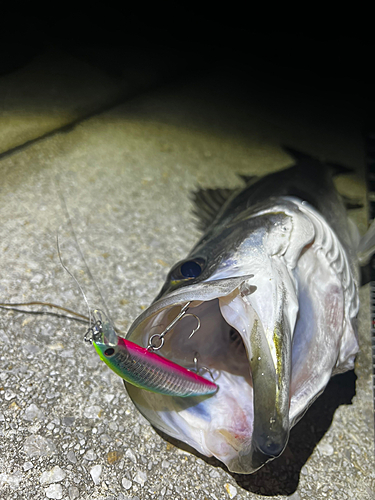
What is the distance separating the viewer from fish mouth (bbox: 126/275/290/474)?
43.1 inches

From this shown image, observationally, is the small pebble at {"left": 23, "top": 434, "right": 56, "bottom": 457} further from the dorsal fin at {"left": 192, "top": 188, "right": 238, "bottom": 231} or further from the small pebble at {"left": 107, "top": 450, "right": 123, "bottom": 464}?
the dorsal fin at {"left": 192, "top": 188, "right": 238, "bottom": 231}

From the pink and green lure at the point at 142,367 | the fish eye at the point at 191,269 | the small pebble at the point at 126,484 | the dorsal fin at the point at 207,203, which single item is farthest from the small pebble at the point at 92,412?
the dorsal fin at the point at 207,203

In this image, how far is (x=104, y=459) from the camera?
4.61ft

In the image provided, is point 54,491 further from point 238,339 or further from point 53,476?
point 238,339

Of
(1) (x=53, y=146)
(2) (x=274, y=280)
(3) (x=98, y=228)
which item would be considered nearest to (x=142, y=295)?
(3) (x=98, y=228)

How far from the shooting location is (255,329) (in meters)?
1.18

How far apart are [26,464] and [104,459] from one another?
246 millimetres

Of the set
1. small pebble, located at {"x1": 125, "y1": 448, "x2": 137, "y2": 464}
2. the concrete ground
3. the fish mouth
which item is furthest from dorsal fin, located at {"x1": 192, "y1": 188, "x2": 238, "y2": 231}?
small pebble, located at {"x1": 125, "y1": 448, "x2": 137, "y2": 464}

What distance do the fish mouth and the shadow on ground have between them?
0.61ft

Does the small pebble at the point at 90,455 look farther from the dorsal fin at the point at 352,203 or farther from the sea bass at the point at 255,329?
the dorsal fin at the point at 352,203

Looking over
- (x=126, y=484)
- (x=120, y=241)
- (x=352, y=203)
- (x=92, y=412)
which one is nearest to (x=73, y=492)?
(x=126, y=484)

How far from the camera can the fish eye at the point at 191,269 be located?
1482 mm

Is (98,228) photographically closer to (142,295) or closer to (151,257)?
(151,257)

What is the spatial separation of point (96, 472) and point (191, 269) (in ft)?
2.42
